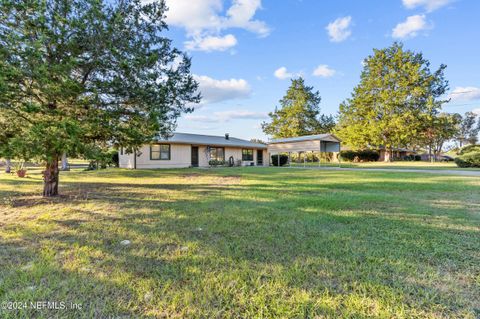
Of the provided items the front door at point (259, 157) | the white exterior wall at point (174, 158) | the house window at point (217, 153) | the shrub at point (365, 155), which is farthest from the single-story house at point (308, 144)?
the shrub at point (365, 155)

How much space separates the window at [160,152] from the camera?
18973 millimetres

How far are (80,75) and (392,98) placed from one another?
3648 centimetres

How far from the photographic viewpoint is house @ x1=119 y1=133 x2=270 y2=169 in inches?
739

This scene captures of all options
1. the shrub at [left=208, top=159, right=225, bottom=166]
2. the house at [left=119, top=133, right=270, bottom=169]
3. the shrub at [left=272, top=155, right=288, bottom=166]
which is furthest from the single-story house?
the shrub at [left=208, top=159, right=225, bottom=166]

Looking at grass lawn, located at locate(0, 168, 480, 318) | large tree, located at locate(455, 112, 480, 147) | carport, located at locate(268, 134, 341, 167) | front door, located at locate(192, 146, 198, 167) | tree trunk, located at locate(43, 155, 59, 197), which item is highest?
large tree, located at locate(455, 112, 480, 147)

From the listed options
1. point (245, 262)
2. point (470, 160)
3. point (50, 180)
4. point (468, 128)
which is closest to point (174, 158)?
point (50, 180)

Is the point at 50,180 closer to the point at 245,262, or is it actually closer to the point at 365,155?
the point at 245,262

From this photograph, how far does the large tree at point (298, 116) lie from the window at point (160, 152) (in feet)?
94.7

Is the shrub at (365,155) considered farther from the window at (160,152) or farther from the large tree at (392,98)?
the window at (160,152)

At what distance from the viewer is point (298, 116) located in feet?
144

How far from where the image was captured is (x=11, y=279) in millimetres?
2312

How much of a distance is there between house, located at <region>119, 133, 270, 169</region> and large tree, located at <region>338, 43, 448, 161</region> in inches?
690

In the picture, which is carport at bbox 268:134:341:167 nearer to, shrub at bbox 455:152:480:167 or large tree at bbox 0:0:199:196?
shrub at bbox 455:152:480:167

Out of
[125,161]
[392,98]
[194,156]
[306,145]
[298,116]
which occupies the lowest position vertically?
[125,161]
